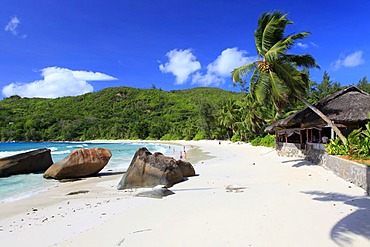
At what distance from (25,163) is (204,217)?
581 inches

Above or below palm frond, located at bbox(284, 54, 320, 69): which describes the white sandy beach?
below

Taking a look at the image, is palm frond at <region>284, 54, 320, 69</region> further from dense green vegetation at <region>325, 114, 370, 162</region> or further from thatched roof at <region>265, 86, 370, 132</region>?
dense green vegetation at <region>325, 114, 370, 162</region>

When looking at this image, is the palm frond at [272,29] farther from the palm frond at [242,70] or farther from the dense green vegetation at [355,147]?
the dense green vegetation at [355,147]

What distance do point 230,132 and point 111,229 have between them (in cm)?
5157

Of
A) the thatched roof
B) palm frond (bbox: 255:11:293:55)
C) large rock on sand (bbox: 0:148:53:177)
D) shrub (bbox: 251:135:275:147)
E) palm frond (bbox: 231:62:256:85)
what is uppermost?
palm frond (bbox: 255:11:293:55)

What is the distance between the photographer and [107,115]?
4333 inches

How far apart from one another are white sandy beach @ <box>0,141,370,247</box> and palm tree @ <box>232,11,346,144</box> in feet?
15.6

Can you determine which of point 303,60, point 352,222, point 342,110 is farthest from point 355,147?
point 352,222

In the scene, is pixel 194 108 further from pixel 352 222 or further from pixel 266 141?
pixel 352 222

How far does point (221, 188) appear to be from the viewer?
9.23 meters

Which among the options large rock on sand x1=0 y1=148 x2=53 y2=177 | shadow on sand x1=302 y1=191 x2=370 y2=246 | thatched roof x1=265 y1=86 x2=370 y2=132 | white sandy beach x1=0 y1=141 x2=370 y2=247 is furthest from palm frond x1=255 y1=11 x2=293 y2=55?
large rock on sand x1=0 y1=148 x2=53 y2=177

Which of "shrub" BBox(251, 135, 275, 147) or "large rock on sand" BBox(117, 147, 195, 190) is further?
"shrub" BBox(251, 135, 275, 147)

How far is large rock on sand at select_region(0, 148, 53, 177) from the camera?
16.1 m

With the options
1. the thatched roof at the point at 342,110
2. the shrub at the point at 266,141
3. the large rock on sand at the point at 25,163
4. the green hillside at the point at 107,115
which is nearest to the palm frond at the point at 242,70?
the thatched roof at the point at 342,110
